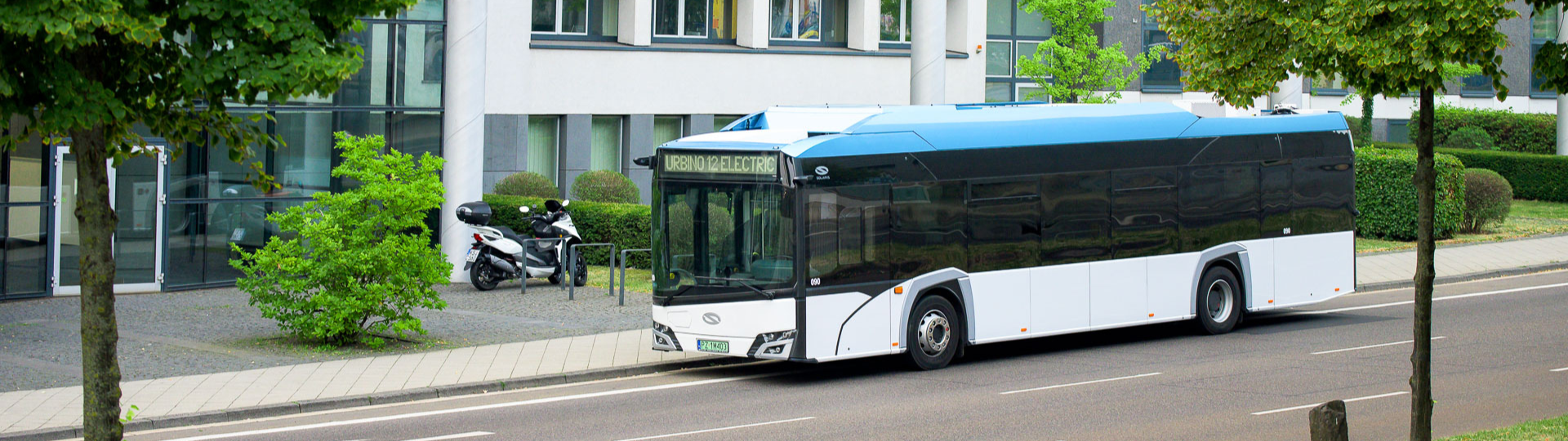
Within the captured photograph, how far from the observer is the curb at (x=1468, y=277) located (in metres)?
23.4

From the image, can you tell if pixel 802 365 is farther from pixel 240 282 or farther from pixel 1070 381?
pixel 240 282

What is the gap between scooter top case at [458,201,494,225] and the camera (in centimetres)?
2223

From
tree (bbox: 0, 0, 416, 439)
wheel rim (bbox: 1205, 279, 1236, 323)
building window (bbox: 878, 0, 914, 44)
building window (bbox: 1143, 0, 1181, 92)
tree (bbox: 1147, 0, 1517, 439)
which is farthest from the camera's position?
building window (bbox: 1143, 0, 1181, 92)

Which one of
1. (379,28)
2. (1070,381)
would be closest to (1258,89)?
(1070,381)

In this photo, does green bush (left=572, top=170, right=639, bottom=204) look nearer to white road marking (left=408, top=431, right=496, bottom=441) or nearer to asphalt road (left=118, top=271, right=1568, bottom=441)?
asphalt road (left=118, top=271, right=1568, bottom=441)

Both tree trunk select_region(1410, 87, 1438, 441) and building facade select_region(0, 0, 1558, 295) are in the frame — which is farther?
building facade select_region(0, 0, 1558, 295)

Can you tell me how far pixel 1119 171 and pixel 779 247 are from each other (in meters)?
4.79

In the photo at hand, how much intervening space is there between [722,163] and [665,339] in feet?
6.43

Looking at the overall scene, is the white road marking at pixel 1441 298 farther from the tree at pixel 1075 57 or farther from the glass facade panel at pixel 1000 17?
the glass facade panel at pixel 1000 17

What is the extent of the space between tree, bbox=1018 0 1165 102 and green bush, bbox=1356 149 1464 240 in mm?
7804

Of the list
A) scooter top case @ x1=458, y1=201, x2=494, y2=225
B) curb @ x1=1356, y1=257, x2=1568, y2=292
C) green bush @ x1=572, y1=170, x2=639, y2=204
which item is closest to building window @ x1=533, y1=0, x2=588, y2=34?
green bush @ x1=572, y1=170, x2=639, y2=204

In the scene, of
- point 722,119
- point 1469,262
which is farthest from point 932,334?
point 722,119

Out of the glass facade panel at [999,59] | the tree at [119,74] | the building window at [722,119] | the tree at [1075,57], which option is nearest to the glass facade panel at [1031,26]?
the glass facade panel at [999,59]

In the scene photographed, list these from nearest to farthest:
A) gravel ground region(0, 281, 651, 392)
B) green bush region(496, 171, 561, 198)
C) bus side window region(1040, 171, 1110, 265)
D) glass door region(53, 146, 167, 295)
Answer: gravel ground region(0, 281, 651, 392) → bus side window region(1040, 171, 1110, 265) → glass door region(53, 146, 167, 295) → green bush region(496, 171, 561, 198)
